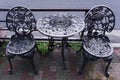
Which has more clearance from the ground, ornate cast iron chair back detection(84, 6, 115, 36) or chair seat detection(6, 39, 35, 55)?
ornate cast iron chair back detection(84, 6, 115, 36)

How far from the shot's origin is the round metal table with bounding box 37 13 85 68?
160 inches

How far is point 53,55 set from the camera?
16.5 feet

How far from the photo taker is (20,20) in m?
4.47

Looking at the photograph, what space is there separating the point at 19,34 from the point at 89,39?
53.2 inches

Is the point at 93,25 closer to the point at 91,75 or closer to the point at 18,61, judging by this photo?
the point at 91,75

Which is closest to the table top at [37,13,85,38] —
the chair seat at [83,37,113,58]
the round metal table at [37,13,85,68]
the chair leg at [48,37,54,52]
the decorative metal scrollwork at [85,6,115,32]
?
the round metal table at [37,13,85,68]

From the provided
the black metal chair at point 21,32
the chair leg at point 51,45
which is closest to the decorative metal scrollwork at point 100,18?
the chair leg at point 51,45

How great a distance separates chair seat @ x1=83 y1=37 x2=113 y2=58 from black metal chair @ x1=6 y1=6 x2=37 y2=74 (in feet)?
3.26

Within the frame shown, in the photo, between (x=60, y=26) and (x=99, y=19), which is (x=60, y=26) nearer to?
(x=60, y=26)

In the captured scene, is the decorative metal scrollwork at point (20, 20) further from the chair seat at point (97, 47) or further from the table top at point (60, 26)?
the chair seat at point (97, 47)

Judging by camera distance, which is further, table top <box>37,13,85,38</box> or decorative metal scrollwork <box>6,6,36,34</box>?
decorative metal scrollwork <box>6,6,36,34</box>

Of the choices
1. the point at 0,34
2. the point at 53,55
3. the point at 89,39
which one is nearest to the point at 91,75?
the point at 89,39

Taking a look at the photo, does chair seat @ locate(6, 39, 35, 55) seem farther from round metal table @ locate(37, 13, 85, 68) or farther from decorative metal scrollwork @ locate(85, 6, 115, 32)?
decorative metal scrollwork @ locate(85, 6, 115, 32)

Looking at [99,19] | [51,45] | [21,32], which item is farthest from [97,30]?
[21,32]
